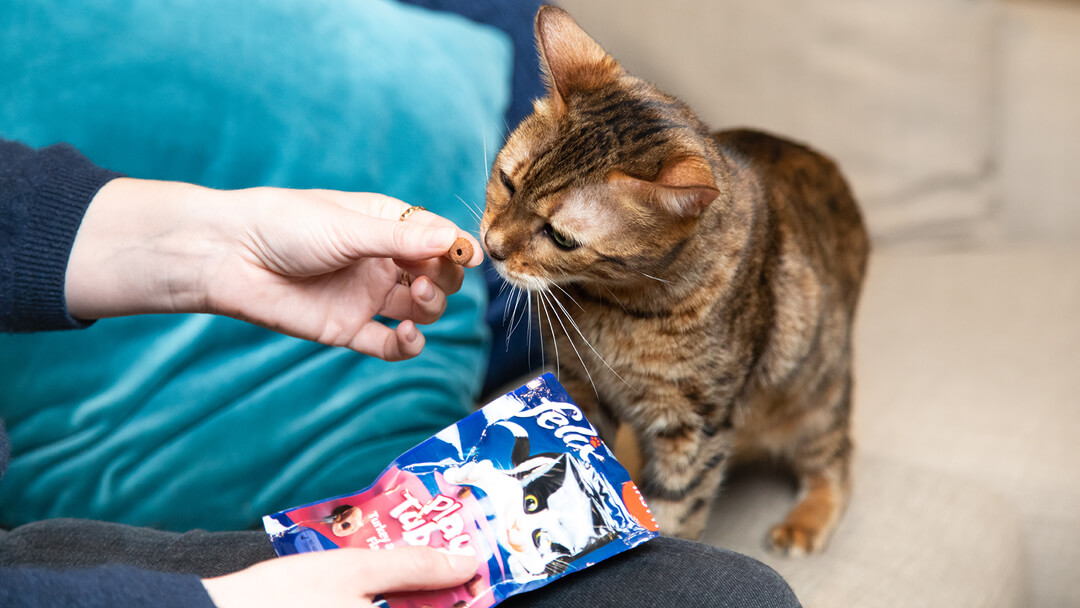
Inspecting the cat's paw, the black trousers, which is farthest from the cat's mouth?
the cat's paw

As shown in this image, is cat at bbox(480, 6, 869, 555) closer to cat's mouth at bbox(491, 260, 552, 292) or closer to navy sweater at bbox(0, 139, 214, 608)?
cat's mouth at bbox(491, 260, 552, 292)

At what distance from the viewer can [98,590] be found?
2.02 ft

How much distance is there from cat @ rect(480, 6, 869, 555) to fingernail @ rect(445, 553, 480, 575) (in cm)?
33

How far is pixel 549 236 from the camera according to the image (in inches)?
37.0

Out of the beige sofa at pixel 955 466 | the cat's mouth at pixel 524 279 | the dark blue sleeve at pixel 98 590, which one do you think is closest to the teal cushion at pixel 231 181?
the cat's mouth at pixel 524 279

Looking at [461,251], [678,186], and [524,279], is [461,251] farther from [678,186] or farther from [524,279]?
[678,186]

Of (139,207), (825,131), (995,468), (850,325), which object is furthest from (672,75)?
(139,207)

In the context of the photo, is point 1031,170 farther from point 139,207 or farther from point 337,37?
point 139,207

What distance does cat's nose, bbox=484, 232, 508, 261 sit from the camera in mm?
947

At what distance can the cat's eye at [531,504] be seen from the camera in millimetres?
771

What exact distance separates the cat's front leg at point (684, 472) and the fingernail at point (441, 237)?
A: 1.47 ft

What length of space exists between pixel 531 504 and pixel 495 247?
319mm

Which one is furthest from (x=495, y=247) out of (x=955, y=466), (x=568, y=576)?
(x=955, y=466)

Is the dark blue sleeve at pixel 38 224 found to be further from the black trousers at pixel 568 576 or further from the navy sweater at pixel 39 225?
the black trousers at pixel 568 576
